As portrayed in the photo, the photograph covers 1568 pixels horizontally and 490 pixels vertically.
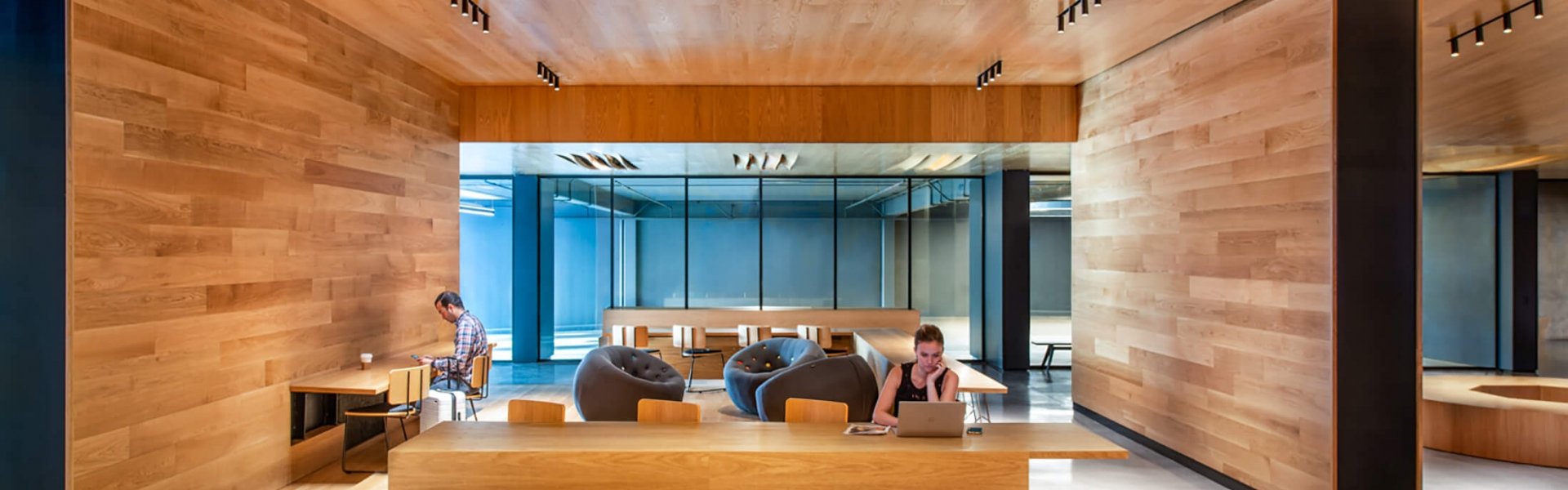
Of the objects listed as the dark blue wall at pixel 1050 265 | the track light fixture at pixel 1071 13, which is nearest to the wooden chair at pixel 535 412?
the track light fixture at pixel 1071 13

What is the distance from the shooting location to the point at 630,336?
32.6 ft

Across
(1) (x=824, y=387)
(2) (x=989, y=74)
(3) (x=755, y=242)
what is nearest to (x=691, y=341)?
(3) (x=755, y=242)

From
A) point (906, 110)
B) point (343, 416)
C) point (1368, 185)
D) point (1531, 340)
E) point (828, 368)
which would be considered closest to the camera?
point (1368, 185)

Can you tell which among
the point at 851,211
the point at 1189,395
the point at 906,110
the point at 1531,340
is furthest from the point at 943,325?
the point at 1531,340

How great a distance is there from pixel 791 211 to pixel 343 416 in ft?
23.5

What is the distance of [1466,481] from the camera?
568cm

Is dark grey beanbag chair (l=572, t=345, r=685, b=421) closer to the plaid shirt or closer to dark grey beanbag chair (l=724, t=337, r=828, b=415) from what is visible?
dark grey beanbag chair (l=724, t=337, r=828, b=415)

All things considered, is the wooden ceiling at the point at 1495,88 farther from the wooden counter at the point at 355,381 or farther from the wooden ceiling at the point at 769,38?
the wooden counter at the point at 355,381

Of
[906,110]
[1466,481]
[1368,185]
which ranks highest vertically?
[906,110]

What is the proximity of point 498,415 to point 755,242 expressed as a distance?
514cm

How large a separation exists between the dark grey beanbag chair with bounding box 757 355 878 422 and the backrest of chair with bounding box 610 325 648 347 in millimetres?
3601

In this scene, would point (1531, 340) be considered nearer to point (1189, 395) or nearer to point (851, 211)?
point (1189, 395)

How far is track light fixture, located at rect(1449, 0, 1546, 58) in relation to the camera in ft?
14.7

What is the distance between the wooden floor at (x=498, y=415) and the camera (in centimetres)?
530
